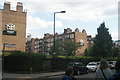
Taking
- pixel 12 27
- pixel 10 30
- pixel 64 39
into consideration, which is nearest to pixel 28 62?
pixel 10 30

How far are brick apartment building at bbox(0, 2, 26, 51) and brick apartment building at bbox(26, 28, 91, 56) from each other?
28.2m

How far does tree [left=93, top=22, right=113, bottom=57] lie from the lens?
2261 inches

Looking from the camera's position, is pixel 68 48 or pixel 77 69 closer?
pixel 77 69

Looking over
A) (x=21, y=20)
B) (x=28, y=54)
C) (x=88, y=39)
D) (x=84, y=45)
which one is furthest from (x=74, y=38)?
(x=28, y=54)

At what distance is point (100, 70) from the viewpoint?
6.69 m

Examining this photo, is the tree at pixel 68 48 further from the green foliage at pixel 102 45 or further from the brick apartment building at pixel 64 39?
the green foliage at pixel 102 45

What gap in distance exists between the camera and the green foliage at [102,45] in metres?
57.4

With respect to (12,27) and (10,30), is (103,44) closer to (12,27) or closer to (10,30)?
(10,30)

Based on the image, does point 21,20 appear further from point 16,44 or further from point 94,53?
point 94,53

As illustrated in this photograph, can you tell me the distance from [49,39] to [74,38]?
95.5 feet

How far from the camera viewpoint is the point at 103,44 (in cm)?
5800

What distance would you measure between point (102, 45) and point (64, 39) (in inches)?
2060

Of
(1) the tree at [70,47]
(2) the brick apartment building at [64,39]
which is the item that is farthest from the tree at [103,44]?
(2) the brick apartment building at [64,39]

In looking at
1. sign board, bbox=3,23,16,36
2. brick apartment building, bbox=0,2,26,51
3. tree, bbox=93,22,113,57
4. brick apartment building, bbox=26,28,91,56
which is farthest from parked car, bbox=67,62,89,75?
brick apartment building, bbox=26,28,91,56
